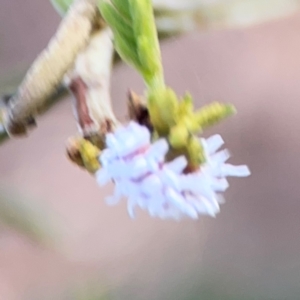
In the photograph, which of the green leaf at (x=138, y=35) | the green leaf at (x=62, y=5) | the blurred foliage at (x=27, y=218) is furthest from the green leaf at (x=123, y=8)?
the blurred foliage at (x=27, y=218)

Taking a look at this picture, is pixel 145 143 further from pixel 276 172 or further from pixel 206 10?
pixel 276 172

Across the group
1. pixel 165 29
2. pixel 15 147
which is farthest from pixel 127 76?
pixel 15 147

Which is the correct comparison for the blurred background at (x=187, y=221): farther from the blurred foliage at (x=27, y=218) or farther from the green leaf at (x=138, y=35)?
the green leaf at (x=138, y=35)

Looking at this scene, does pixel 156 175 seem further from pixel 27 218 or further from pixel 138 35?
pixel 27 218

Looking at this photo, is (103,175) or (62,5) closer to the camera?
(103,175)

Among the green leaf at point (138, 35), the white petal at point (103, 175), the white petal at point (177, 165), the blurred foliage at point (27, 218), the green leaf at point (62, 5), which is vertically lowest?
the white petal at point (177, 165)

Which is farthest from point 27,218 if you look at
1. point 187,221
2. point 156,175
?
point 156,175
